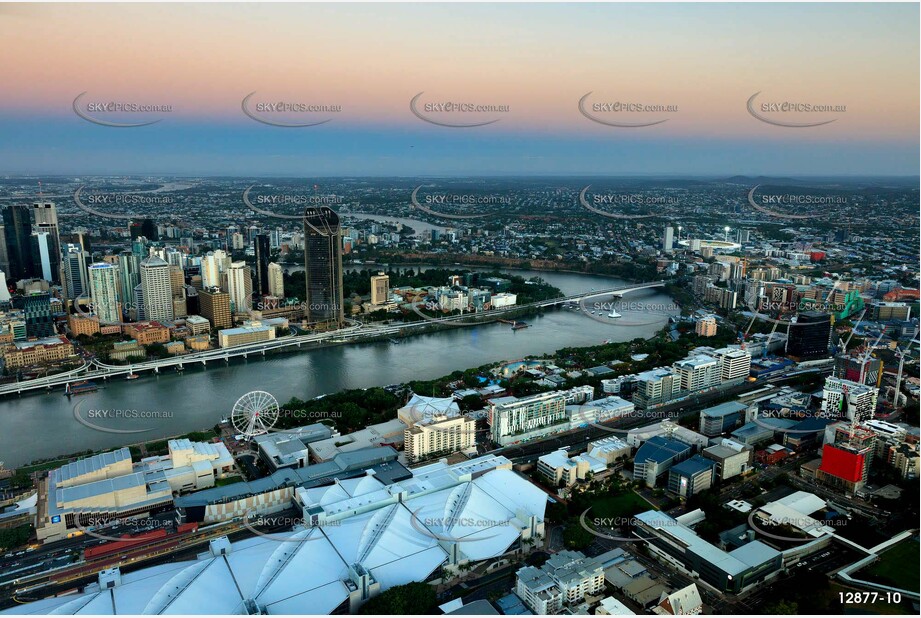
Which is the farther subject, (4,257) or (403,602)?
(4,257)

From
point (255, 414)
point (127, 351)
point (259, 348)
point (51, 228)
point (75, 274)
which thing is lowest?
point (259, 348)

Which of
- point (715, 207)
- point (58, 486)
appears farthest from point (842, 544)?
point (715, 207)

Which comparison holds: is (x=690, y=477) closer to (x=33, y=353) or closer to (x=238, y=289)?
(x=33, y=353)

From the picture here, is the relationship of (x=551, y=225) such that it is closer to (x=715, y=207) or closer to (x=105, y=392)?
(x=715, y=207)

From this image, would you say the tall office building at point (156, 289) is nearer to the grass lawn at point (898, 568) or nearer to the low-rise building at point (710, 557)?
the low-rise building at point (710, 557)

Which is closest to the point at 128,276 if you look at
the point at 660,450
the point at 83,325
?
the point at 83,325

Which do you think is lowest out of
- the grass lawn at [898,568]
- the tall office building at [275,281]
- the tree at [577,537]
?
the grass lawn at [898,568]

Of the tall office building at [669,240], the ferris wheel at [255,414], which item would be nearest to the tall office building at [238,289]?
the ferris wheel at [255,414]

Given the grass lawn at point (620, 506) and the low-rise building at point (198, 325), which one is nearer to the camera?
the grass lawn at point (620, 506)
